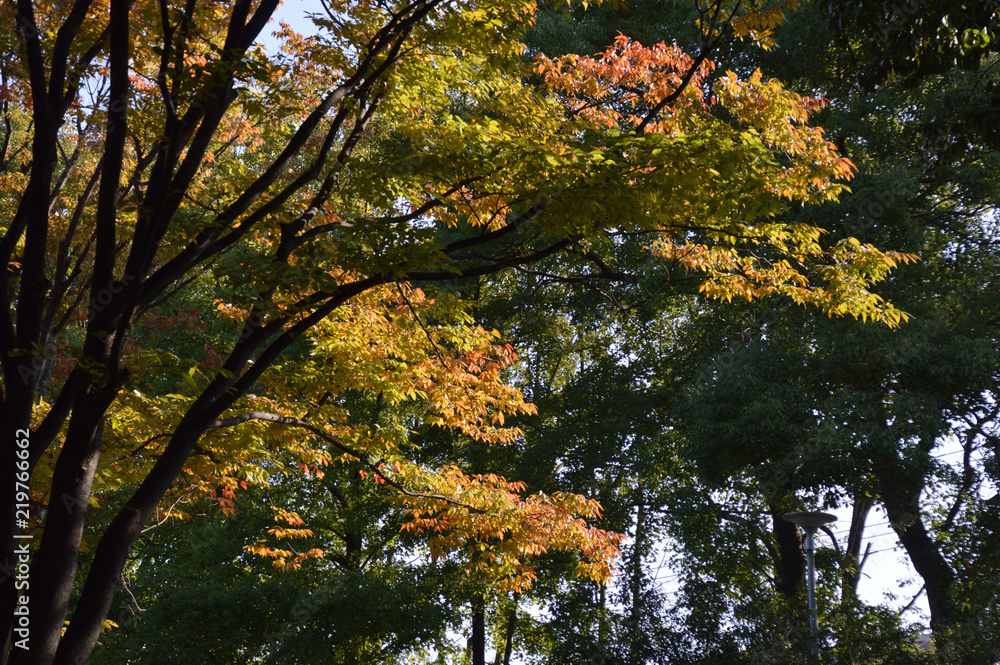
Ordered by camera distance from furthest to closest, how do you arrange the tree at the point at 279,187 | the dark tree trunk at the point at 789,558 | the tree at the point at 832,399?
the dark tree trunk at the point at 789,558
the tree at the point at 832,399
the tree at the point at 279,187

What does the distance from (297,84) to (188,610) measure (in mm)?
10134

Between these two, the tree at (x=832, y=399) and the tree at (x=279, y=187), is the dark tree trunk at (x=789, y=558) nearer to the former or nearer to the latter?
the tree at (x=832, y=399)

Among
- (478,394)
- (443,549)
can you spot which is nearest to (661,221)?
(478,394)

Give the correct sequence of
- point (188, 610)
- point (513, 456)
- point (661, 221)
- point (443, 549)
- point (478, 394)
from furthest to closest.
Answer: point (513, 456) → point (188, 610) → point (443, 549) → point (478, 394) → point (661, 221)

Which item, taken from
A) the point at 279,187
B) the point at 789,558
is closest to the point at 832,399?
the point at 789,558

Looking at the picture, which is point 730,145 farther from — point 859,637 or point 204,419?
point 859,637

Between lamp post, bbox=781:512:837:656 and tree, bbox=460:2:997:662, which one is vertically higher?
tree, bbox=460:2:997:662

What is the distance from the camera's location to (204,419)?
5188 millimetres

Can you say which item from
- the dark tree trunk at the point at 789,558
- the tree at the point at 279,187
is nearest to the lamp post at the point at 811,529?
the dark tree trunk at the point at 789,558

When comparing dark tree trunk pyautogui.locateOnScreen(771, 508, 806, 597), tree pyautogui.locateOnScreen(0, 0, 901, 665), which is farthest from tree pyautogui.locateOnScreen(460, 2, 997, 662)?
tree pyautogui.locateOnScreen(0, 0, 901, 665)

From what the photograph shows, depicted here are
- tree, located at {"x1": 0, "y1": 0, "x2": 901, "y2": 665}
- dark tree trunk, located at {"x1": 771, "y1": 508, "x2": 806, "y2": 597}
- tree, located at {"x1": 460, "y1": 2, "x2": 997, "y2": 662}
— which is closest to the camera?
tree, located at {"x1": 0, "y1": 0, "x2": 901, "y2": 665}

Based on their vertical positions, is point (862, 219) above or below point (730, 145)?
above

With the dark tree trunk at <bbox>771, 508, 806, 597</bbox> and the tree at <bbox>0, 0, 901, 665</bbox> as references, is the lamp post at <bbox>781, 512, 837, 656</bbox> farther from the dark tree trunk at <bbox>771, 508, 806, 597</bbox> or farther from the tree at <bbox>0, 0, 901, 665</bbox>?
the tree at <bbox>0, 0, 901, 665</bbox>

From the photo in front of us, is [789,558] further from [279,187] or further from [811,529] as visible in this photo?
[279,187]
